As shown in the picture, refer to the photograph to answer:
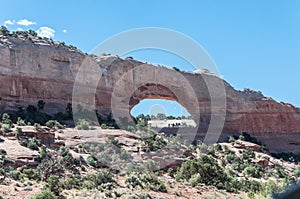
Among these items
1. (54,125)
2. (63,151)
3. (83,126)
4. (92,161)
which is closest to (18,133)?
(63,151)

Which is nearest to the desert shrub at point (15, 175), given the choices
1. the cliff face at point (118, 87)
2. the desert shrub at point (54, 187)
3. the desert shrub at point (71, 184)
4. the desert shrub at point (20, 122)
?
the desert shrub at point (71, 184)

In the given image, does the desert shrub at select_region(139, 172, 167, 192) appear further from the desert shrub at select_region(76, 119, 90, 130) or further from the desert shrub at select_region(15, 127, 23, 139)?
the desert shrub at select_region(76, 119, 90, 130)

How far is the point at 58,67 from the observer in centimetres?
3928

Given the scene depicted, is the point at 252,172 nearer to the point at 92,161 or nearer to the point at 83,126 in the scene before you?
the point at 92,161

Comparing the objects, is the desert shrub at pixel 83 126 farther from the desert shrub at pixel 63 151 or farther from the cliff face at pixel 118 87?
the desert shrub at pixel 63 151

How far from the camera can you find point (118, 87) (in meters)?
42.5

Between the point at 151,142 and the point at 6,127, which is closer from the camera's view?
the point at 6,127

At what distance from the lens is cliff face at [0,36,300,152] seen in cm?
3609

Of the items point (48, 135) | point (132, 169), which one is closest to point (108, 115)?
point (48, 135)

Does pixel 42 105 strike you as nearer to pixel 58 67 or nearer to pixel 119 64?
pixel 58 67

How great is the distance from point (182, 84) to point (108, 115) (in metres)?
12.9

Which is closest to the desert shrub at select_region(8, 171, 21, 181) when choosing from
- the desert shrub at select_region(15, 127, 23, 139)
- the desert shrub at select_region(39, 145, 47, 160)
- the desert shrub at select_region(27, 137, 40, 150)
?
the desert shrub at select_region(39, 145, 47, 160)

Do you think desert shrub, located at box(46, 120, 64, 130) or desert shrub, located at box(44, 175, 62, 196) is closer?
desert shrub, located at box(44, 175, 62, 196)

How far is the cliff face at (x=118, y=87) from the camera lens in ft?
118
